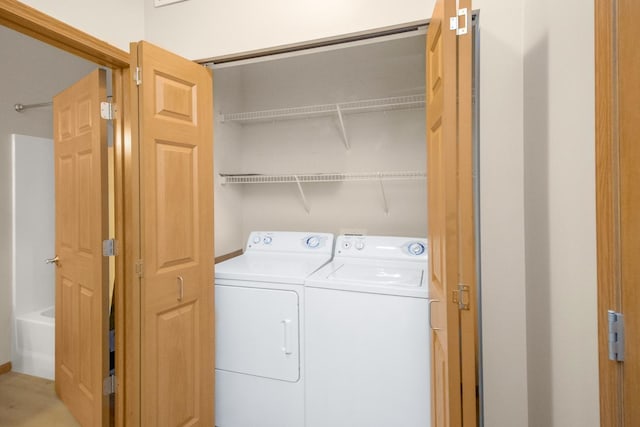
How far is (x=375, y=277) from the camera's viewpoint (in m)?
1.77

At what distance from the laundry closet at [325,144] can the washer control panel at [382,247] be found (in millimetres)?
288

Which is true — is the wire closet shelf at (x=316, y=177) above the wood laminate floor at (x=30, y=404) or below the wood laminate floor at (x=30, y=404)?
above

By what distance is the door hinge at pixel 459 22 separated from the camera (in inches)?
40.2

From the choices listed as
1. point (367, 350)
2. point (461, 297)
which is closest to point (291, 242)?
point (367, 350)

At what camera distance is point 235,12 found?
176 cm

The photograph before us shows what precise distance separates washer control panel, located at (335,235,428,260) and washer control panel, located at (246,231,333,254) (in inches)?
4.0

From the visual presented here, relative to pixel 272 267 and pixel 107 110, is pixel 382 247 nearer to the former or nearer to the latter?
pixel 272 267

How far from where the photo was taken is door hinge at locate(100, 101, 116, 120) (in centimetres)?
170

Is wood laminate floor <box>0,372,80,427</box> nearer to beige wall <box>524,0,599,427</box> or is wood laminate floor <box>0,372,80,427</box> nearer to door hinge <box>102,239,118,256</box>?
door hinge <box>102,239,118,256</box>

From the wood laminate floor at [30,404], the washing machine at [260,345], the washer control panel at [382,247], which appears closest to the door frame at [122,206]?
the washing machine at [260,345]

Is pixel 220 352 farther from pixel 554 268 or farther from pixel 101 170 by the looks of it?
pixel 554 268

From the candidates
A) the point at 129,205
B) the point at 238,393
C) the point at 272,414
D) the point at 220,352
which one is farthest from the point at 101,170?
the point at 272,414

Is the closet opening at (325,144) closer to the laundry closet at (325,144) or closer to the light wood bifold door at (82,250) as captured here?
the laundry closet at (325,144)

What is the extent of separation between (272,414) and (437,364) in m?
1.02
